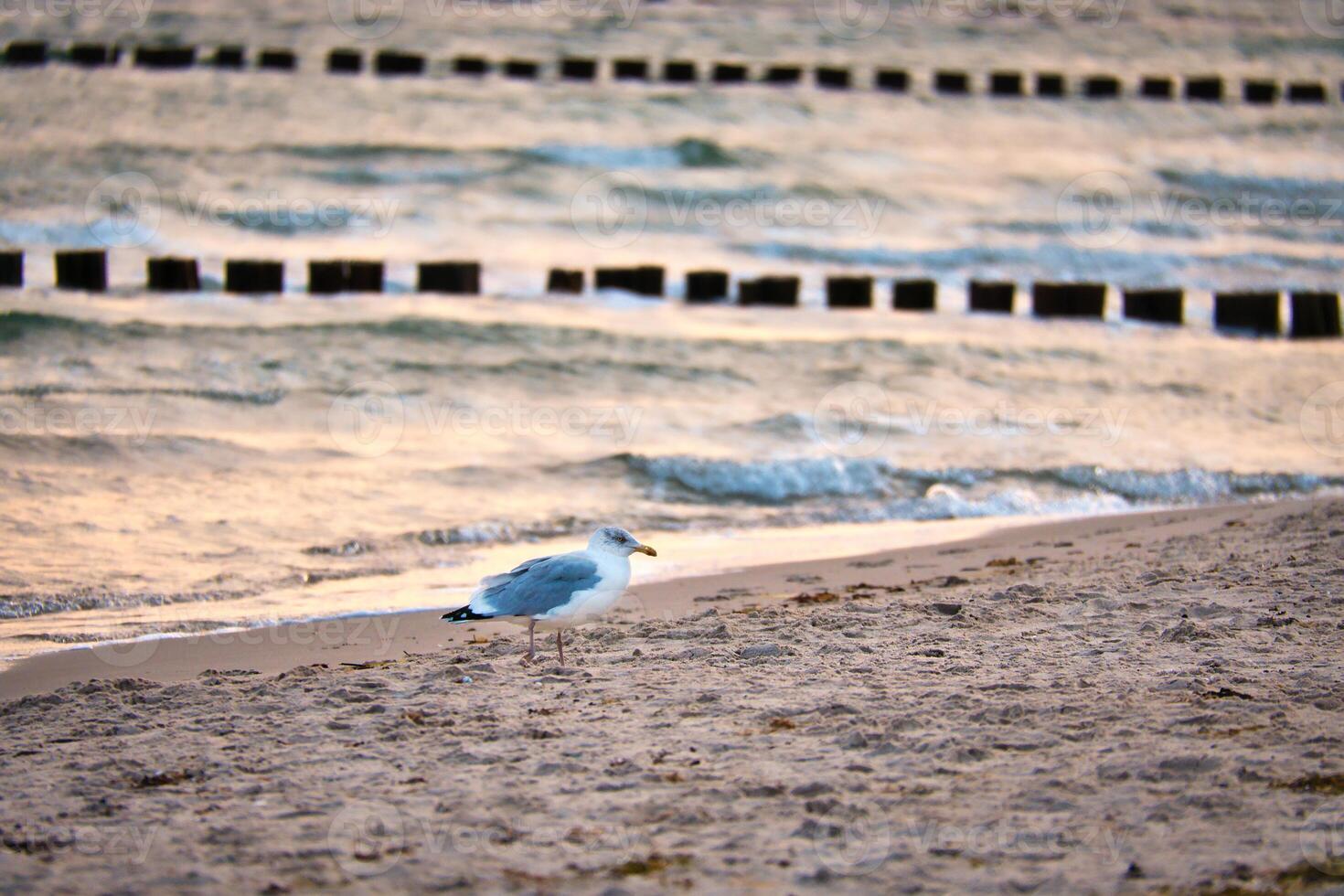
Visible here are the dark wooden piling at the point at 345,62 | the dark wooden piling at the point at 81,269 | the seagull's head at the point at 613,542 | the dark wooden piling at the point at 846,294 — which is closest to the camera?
the seagull's head at the point at 613,542

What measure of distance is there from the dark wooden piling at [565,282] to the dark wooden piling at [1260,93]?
554 inches

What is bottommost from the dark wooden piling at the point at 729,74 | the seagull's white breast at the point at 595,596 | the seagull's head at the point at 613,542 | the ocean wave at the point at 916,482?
the ocean wave at the point at 916,482

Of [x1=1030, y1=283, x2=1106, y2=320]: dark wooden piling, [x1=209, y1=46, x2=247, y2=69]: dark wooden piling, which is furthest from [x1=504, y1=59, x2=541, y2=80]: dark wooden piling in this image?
[x1=1030, y1=283, x2=1106, y2=320]: dark wooden piling

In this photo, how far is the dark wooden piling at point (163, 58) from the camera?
74.8 ft

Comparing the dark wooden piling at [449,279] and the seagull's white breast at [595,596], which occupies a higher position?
the seagull's white breast at [595,596]

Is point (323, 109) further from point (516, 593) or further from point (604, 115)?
point (516, 593)

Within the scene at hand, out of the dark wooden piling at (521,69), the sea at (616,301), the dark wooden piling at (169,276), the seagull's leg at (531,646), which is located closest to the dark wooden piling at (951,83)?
the sea at (616,301)

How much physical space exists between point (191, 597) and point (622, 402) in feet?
19.0

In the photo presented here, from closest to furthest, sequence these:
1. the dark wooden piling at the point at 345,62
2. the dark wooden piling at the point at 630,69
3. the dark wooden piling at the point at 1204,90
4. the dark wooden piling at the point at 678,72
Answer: the dark wooden piling at the point at 345,62, the dark wooden piling at the point at 630,69, the dark wooden piling at the point at 678,72, the dark wooden piling at the point at 1204,90

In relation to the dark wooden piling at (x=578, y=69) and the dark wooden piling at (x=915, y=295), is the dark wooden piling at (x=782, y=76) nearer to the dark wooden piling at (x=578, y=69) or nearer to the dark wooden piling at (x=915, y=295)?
the dark wooden piling at (x=578, y=69)

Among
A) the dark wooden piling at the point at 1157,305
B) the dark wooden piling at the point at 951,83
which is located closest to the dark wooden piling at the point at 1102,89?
the dark wooden piling at the point at 951,83

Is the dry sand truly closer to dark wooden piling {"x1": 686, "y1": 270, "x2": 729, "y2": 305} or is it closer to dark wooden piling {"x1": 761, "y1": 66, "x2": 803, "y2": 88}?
dark wooden piling {"x1": 686, "y1": 270, "x2": 729, "y2": 305}

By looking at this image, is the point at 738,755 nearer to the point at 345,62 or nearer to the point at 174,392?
the point at 174,392

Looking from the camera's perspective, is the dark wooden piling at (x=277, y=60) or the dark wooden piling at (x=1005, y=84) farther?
the dark wooden piling at (x=1005, y=84)
